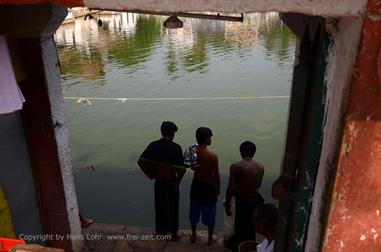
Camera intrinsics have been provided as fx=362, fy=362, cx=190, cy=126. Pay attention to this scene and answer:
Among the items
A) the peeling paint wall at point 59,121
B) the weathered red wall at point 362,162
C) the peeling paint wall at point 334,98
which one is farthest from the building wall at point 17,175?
the weathered red wall at point 362,162

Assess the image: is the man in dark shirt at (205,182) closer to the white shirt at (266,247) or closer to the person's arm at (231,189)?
the person's arm at (231,189)

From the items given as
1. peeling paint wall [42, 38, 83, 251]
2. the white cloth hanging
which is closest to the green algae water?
peeling paint wall [42, 38, 83, 251]

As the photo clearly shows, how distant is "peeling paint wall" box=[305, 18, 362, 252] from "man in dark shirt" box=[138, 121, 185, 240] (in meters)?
2.29

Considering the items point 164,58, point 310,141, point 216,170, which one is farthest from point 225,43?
point 310,141

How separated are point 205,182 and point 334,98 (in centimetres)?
264

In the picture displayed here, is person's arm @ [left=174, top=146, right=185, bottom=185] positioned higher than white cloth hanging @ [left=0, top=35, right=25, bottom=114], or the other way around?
white cloth hanging @ [left=0, top=35, right=25, bottom=114]

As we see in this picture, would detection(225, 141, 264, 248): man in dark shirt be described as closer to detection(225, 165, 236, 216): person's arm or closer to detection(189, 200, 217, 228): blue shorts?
detection(225, 165, 236, 216): person's arm

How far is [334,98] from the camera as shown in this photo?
1604mm

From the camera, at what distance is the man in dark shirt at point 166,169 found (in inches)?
156

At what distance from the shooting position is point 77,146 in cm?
862

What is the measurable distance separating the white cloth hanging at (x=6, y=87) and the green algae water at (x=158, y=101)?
2020 mm

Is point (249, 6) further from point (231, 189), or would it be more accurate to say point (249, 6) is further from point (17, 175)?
point (17, 175)

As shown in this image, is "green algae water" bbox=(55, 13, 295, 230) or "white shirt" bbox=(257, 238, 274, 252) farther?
"green algae water" bbox=(55, 13, 295, 230)

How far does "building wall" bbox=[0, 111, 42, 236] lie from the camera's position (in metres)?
3.38
